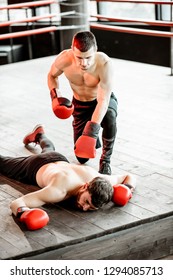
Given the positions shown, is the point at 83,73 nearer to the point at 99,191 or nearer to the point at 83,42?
the point at 83,42

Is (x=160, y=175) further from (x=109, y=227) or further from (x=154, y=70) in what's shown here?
(x=154, y=70)

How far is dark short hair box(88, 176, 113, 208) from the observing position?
132 inches

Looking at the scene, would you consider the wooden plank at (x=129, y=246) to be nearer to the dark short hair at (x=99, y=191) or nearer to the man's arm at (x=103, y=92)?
the dark short hair at (x=99, y=191)

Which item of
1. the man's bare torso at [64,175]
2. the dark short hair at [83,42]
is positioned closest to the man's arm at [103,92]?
the dark short hair at [83,42]

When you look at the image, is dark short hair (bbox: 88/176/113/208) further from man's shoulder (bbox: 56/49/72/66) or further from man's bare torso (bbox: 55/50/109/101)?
man's shoulder (bbox: 56/49/72/66)

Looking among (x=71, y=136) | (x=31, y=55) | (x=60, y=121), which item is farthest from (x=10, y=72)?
(x=71, y=136)

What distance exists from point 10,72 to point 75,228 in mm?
4037

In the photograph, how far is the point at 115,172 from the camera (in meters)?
4.10

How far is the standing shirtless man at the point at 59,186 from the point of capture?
3381 millimetres

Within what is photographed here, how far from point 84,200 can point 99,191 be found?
0.48 ft

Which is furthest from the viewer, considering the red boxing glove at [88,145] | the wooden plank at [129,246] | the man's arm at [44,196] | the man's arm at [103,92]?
the man's arm at [103,92]

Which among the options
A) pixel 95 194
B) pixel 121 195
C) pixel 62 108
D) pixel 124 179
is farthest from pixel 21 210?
pixel 62 108

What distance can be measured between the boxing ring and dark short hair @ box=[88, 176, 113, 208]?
0.11m

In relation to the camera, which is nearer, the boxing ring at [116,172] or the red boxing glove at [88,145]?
the boxing ring at [116,172]
